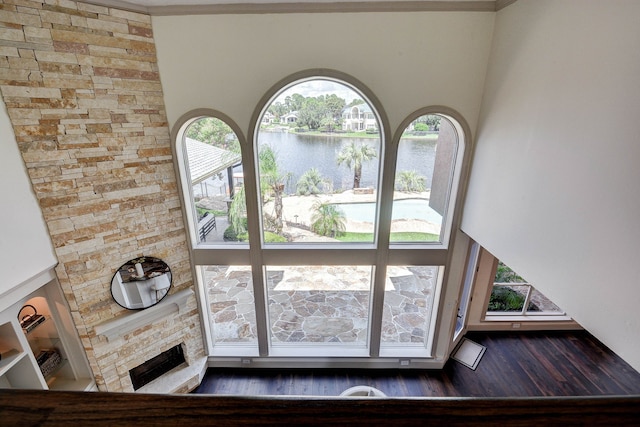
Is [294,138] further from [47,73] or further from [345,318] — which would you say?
[345,318]

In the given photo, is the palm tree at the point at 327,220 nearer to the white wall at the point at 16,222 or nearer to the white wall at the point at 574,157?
the white wall at the point at 574,157

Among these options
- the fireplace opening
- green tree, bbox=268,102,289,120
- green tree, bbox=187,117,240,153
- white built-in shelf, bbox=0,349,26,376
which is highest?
green tree, bbox=268,102,289,120

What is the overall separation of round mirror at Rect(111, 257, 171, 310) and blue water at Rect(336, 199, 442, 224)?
2.59 meters

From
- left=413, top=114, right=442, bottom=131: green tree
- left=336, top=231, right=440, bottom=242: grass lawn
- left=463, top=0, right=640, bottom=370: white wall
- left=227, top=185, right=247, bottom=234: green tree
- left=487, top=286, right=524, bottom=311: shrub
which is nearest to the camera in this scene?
left=463, top=0, right=640, bottom=370: white wall

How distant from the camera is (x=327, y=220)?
4.32 m

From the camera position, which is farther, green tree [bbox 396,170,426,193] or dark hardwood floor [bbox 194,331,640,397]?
dark hardwood floor [bbox 194,331,640,397]

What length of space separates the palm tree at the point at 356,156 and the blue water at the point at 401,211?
1.19ft

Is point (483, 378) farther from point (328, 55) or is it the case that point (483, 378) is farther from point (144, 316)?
point (328, 55)

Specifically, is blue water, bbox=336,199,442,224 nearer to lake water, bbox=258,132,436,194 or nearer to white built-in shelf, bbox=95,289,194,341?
lake water, bbox=258,132,436,194

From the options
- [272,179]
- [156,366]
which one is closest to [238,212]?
[272,179]

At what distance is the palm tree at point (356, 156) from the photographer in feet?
13.0

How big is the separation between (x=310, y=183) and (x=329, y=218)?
1.91ft

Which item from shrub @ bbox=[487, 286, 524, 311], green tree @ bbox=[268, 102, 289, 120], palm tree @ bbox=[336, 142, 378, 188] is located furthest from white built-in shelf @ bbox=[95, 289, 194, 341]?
shrub @ bbox=[487, 286, 524, 311]

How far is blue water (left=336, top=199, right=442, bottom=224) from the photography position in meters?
4.15
